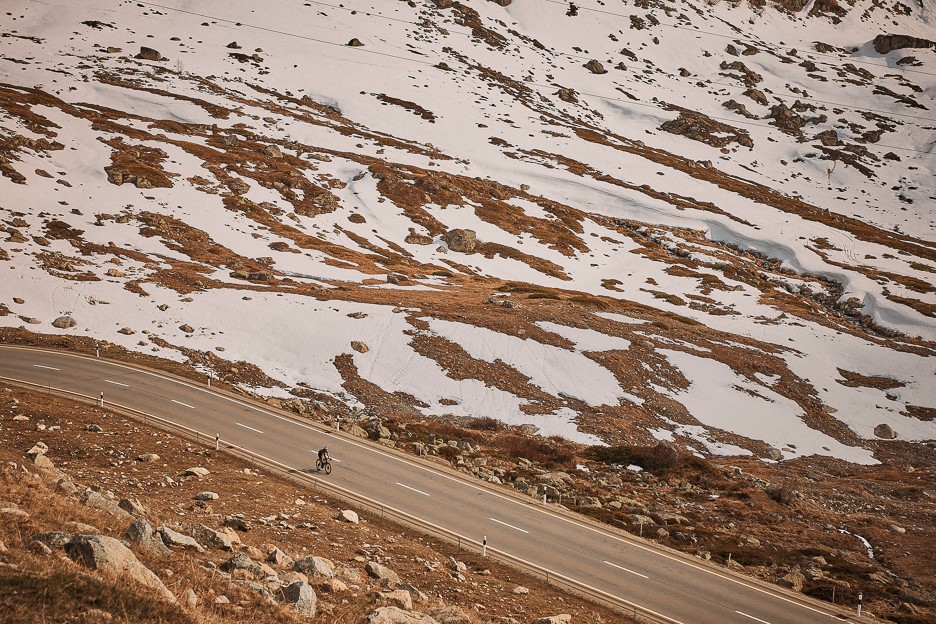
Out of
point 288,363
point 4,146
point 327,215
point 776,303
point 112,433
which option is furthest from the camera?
point 327,215

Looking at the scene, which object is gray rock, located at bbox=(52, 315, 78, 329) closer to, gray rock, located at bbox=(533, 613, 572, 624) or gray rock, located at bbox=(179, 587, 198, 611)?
gray rock, located at bbox=(179, 587, 198, 611)

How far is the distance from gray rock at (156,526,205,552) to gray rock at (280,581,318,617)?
10.5ft

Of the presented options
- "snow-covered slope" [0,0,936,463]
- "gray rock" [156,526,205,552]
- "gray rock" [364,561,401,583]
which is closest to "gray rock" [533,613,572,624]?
"gray rock" [364,561,401,583]

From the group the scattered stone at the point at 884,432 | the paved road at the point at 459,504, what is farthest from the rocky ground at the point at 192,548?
the scattered stone at the point at 884,432

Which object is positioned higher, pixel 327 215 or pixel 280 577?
pixel 280 577

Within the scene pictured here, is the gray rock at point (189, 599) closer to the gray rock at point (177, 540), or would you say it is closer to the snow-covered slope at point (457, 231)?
the gray rock at point (177, 540)

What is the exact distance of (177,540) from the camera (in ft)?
46.3

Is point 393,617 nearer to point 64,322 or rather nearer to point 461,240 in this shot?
point 64,322

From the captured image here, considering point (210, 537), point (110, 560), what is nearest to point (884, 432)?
point (210, 537)

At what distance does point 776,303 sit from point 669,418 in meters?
49.9

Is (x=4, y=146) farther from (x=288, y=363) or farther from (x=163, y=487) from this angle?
(x=163, y=487)

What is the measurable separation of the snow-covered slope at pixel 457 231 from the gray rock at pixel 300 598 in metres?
29.6

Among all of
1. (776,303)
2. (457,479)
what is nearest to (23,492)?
(457,479)

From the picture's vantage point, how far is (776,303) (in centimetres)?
8531
